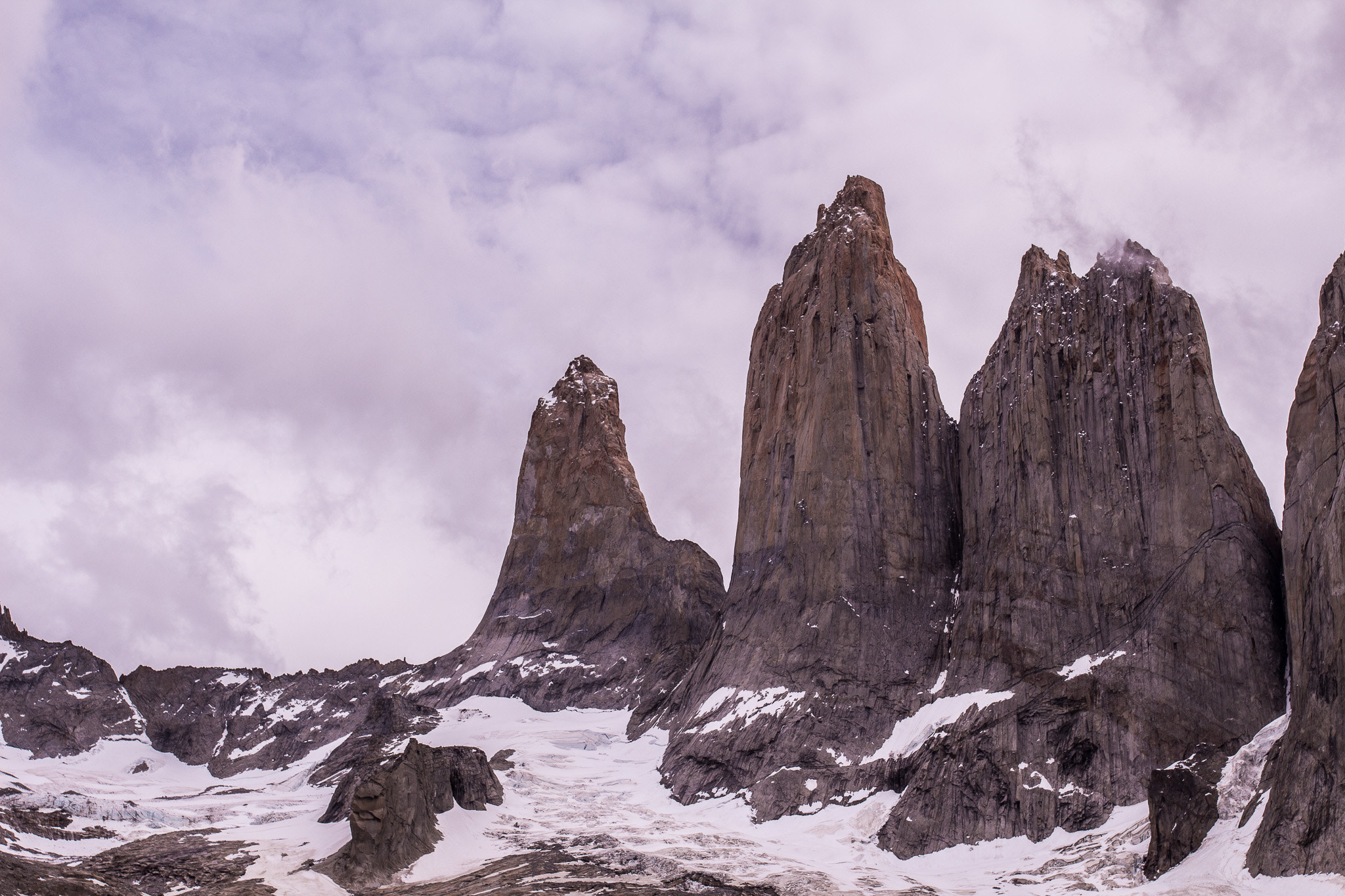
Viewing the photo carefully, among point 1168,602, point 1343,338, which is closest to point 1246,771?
point 1168,602

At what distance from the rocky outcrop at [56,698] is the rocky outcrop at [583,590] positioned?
28.5 meters

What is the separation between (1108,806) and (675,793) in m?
30.0

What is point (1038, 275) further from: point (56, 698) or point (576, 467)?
point (56, 698)

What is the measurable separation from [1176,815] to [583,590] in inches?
2956

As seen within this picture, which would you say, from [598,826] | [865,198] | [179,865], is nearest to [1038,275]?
[865,198]

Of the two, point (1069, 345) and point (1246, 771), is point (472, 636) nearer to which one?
point (1069, 345)

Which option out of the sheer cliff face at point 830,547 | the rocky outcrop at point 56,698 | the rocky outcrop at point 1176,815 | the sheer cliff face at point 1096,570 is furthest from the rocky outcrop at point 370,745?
the rocky outcrop at point 1176,815

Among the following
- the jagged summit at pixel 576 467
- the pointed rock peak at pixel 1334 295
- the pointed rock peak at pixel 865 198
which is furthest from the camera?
the jagged summit at pixel 576 467

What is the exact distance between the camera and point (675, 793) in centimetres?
8562

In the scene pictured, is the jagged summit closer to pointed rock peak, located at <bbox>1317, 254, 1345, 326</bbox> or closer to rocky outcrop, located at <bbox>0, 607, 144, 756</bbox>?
rocky outcrop, located at <bbox>0, 607, 144, 756</bbox>

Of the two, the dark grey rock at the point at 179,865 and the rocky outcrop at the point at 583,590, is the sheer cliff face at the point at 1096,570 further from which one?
the dark grey rock at the point at 179,865

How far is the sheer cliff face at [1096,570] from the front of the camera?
6938 cm

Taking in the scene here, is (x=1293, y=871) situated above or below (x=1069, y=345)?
below

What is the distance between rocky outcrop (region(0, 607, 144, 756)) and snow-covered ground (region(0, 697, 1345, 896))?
275 cm
